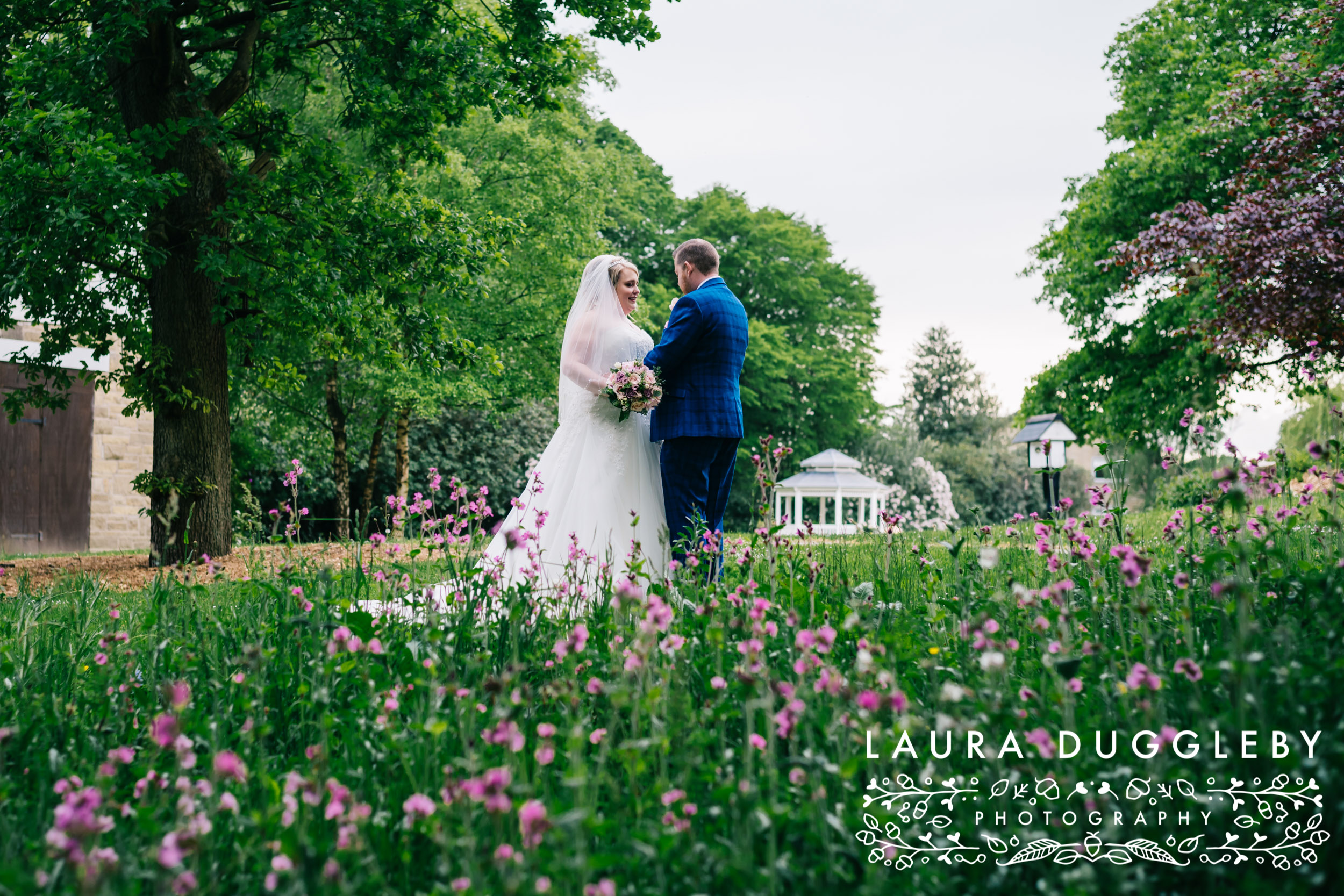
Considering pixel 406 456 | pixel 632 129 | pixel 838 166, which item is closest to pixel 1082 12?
pixel 838 166

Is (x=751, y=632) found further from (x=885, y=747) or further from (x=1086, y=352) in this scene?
(x=1086, y=352)

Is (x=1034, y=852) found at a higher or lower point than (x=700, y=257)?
lower

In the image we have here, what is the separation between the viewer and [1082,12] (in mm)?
10625

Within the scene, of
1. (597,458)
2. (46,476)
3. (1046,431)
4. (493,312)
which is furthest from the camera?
(493,312)

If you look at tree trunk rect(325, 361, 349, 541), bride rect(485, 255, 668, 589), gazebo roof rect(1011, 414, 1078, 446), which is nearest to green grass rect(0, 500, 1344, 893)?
bride rect(485, 255, 668, 589)

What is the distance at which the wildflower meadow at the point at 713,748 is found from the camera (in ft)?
5.55

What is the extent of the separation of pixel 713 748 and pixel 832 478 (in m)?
17.9

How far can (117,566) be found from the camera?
30.2ft

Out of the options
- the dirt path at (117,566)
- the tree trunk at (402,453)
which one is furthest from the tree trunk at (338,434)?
the dirt path at (117,566)

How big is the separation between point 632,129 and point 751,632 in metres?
28.5

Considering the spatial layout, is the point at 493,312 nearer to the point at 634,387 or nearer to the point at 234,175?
the point at 234,175

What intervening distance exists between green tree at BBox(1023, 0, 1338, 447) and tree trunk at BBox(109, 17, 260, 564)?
17.1 meters

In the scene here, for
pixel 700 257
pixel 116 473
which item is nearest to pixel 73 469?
pixel 116 473

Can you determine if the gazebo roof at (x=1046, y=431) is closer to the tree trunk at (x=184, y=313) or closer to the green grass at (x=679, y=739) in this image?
the green grass at (x=679, y=739)
